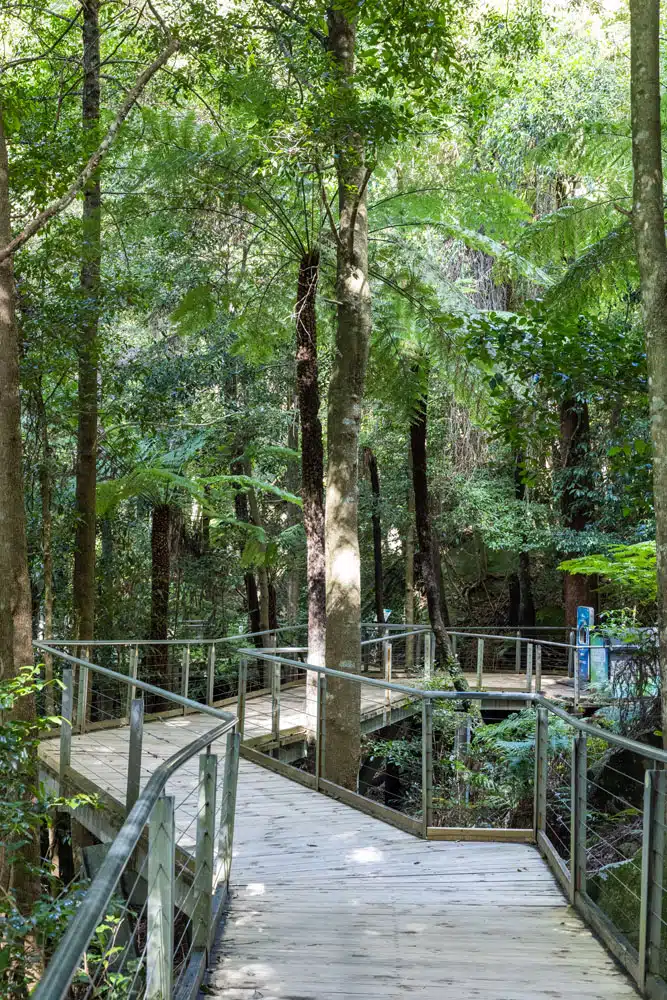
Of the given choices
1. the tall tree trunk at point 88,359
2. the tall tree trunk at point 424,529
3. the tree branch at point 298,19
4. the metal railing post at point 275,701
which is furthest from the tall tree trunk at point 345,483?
the tall tree trunk at point 424,529

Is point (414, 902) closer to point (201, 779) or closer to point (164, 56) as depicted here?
point (201, 779)

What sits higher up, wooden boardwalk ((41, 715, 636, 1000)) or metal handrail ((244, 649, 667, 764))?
metal handrail ((244, 649, 667, 764))

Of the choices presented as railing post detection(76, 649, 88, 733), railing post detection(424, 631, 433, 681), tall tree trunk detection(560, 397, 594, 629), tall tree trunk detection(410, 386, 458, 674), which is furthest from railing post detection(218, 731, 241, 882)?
tall tree trunk detection(560, 397, 594, 629)

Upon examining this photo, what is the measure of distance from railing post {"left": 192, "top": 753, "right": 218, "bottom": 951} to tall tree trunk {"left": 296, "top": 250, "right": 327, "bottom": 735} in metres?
6.06

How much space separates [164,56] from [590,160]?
13.9ft

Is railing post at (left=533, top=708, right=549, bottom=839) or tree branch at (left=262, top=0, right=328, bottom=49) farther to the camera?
tree branch at (left=262, top=0, right=328, bottom=49)

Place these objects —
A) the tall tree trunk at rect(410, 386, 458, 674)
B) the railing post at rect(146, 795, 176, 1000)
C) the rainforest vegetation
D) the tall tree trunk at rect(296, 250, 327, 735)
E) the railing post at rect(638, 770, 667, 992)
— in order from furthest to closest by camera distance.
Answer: the tall tree trunk at rect(410, 386, 458, 674) < the tall tree trunk at rect(296, 250, 327, 735) < the rainforest vegetation < the railing post at rect(638, 770, 667, 992) < the railing post at rect(146, 795, 176, 1000)

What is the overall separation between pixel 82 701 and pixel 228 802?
4883 mm

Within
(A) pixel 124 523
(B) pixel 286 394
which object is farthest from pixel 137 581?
(B) pixel 286 394

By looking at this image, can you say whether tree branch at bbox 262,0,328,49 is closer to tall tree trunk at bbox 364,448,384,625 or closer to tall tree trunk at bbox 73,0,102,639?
tall tree trunk at bbox 73,0,102,639

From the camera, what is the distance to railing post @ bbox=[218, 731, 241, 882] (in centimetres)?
465

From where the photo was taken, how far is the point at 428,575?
1473 centimetres

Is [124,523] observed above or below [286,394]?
below

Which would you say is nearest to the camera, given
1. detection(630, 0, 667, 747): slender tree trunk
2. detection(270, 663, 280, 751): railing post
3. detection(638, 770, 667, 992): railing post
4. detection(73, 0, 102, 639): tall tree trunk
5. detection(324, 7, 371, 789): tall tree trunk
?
detection(638, 770, 667, 992): railing post
